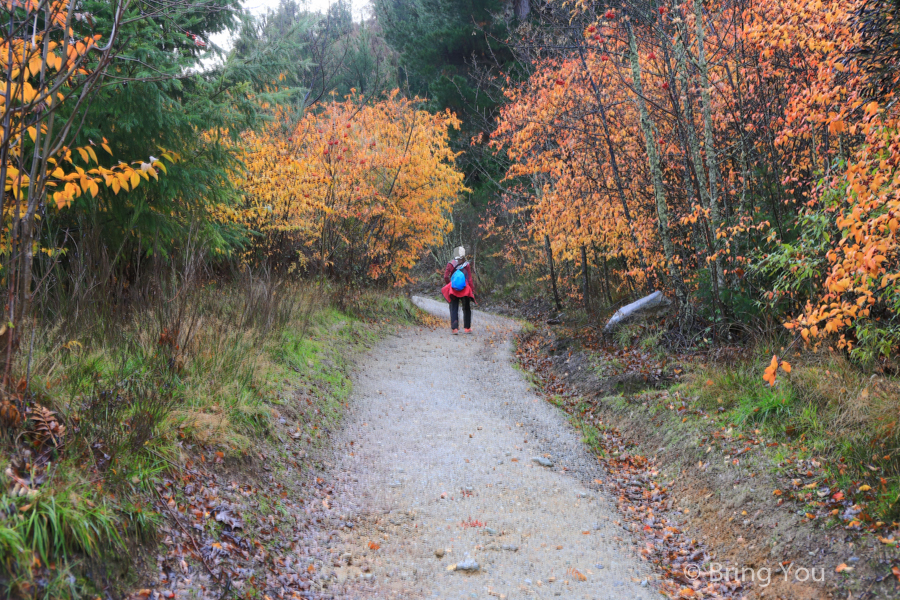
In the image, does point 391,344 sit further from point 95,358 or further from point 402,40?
point 402,40

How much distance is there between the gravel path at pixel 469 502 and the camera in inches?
153

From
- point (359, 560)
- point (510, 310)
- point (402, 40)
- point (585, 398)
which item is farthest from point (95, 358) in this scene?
point (402, 40)

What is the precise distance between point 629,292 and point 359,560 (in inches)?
424

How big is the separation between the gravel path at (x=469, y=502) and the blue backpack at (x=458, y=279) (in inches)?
157

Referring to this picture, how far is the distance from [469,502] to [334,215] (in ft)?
29.2

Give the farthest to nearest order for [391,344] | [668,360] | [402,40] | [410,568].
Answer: [402,40] < [391,344] < [668,360] < [410,568]

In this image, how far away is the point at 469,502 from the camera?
16.4ft

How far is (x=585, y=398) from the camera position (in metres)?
8.07

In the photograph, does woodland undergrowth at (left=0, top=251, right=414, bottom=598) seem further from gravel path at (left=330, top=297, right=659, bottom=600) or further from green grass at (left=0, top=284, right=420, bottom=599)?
gravel path at (left=330, top=297, right=659, bottom=600)

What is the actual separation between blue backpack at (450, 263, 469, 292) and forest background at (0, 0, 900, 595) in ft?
6.79

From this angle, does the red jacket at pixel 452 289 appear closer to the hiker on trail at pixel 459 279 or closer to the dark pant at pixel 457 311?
the hiker on trail at pixel 459 279

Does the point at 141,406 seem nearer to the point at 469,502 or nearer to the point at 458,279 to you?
the point at 469,502

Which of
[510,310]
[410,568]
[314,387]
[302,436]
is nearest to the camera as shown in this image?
[410,568]

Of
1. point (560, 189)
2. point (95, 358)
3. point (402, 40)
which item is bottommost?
point (95, 358)
